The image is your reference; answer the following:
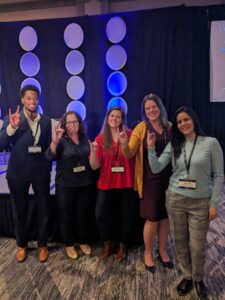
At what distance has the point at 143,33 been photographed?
459 cm

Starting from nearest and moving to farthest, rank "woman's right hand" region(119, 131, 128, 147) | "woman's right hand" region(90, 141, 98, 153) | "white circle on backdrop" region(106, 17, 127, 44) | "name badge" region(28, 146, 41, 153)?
1. "woman's right hand" region(119, 131, 128, 147)
2. "woman's right hand" region(90, 141, 98, 153)
3. "name badge" region(28, 146, 41, 153)
4. "white circle on backdrop" region(106, 17, 127, 44)

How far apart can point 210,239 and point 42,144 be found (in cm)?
194

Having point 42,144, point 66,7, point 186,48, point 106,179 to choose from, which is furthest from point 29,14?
point 106,179

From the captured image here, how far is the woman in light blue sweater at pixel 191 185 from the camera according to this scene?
164 cm

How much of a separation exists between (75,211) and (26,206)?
43 centimetres

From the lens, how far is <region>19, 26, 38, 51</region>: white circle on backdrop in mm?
4922

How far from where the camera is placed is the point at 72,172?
217 centimetres

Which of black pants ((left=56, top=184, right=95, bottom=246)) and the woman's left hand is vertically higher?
the woman's left hand

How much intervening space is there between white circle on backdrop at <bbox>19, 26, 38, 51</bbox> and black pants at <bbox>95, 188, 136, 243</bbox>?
390 centimetres

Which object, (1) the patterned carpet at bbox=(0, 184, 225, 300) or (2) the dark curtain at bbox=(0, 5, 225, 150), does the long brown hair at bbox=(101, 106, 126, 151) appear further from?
(2) the dark curtain at bbox=(0, 5, 225, 150)

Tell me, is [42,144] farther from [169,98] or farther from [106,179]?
[169,98]

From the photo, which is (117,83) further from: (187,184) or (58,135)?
(187,184)

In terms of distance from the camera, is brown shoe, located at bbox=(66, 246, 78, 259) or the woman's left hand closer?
the woman's left hand

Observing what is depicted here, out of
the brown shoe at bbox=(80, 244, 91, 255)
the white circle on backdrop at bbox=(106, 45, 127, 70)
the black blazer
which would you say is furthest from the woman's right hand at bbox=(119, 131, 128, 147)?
the white circle on backdrop at bbox=(106, 45, 127, 70)
